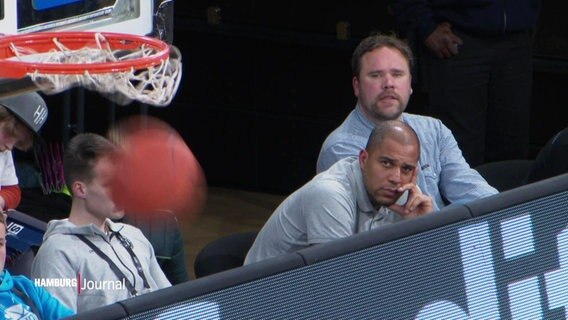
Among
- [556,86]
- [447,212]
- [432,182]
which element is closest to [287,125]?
[556,86]

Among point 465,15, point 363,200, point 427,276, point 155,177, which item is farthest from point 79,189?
point 465,15

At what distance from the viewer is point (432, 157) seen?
5.30m

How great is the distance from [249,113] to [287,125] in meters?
0.30

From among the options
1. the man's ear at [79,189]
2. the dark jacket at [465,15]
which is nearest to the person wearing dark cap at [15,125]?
the man's ear at [79,189]

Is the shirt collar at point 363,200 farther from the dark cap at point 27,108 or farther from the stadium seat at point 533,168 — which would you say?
the dark cap at point 27,108

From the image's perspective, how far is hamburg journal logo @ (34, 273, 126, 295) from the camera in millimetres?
4246

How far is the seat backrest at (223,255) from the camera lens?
4668mm

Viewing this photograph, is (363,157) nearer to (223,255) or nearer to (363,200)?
(363,200)

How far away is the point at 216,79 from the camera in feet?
29.1

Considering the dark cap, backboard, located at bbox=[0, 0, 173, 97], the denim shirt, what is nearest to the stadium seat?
the denim shirt

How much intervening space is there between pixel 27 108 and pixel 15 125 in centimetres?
13

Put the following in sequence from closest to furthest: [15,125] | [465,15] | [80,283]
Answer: [80,283]
[15,125]
[465,15]

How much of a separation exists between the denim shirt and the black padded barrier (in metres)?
1.87

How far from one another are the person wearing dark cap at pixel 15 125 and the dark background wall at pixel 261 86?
287 centimetres
